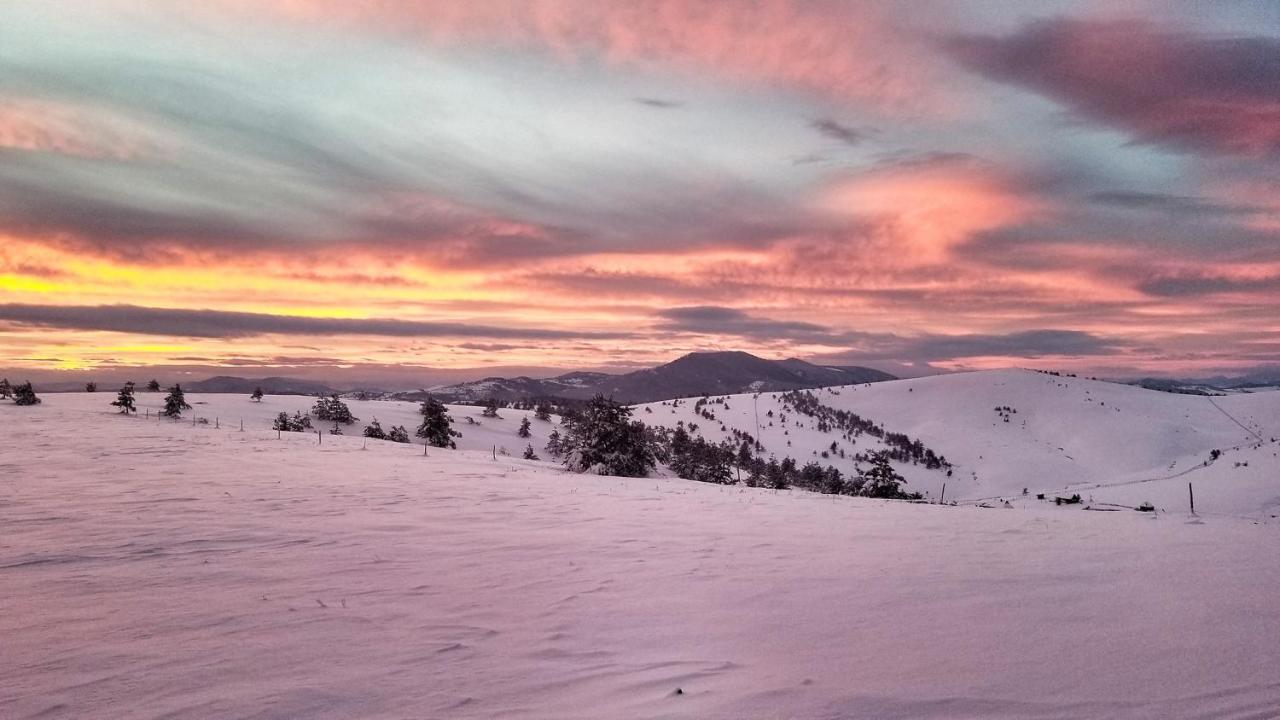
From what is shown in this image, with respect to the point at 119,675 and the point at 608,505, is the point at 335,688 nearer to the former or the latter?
the point at 119,675

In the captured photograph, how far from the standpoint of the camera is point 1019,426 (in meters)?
80.1

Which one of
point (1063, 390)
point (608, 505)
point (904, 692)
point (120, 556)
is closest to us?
point (904, 692)

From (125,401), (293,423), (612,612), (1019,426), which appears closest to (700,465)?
(293,423)

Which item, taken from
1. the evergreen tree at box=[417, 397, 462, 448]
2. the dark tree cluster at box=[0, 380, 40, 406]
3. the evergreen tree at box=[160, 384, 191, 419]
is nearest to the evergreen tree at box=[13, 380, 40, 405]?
the dark tree cluster at box=[0, 380, 40, 406]

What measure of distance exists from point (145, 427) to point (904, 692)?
3226 centimetres

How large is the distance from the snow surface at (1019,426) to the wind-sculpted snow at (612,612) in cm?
4657

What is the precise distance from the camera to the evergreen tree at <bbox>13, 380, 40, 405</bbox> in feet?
113

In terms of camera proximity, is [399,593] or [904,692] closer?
[904,692]

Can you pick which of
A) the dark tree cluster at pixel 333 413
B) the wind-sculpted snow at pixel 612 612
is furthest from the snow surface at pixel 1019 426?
the wind-sculpted snow at pixel 612 612

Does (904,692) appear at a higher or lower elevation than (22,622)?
higher

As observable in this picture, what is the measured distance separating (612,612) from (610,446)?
70.4ft

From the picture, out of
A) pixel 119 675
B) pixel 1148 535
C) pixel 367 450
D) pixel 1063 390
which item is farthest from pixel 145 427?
pixel 1063 390

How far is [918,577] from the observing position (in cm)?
659

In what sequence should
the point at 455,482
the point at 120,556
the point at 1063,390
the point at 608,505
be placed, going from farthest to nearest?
the point at 1063,390
the point at 455,482
the point at 608,505
the point at 120,556
